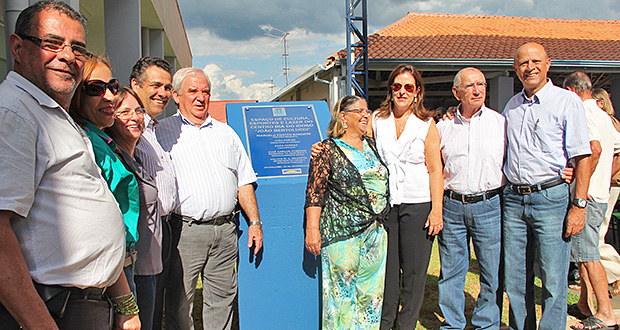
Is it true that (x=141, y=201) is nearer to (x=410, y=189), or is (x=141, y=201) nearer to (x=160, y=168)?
(x=160, y=168)

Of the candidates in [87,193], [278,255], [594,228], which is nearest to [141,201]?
[87,193]

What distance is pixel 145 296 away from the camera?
88.0 inches

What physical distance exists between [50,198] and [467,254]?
2.88m

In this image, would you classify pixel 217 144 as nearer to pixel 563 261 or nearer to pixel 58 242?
pixel 58 242

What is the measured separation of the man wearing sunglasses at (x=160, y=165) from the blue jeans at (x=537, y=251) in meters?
2.43

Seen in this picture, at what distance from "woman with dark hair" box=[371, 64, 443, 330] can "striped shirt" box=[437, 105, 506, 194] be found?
0.49ft

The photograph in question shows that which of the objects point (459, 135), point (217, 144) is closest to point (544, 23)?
point (459, 135)

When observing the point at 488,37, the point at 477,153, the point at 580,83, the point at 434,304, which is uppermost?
the point at 488,37

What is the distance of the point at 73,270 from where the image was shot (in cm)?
129

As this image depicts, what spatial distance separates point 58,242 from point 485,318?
9.86 feet

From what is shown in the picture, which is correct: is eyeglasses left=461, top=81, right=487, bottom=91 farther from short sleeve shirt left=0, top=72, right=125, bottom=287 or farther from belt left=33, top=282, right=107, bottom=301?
belt left=33, top=282, right=107, bottom=301

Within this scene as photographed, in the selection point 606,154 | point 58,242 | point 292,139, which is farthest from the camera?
point 606,154

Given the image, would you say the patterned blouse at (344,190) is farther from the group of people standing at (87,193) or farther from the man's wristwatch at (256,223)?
the group of people standing at (87,193)

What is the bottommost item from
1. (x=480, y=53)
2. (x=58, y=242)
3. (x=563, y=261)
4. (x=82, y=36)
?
(x=563, y=261)
